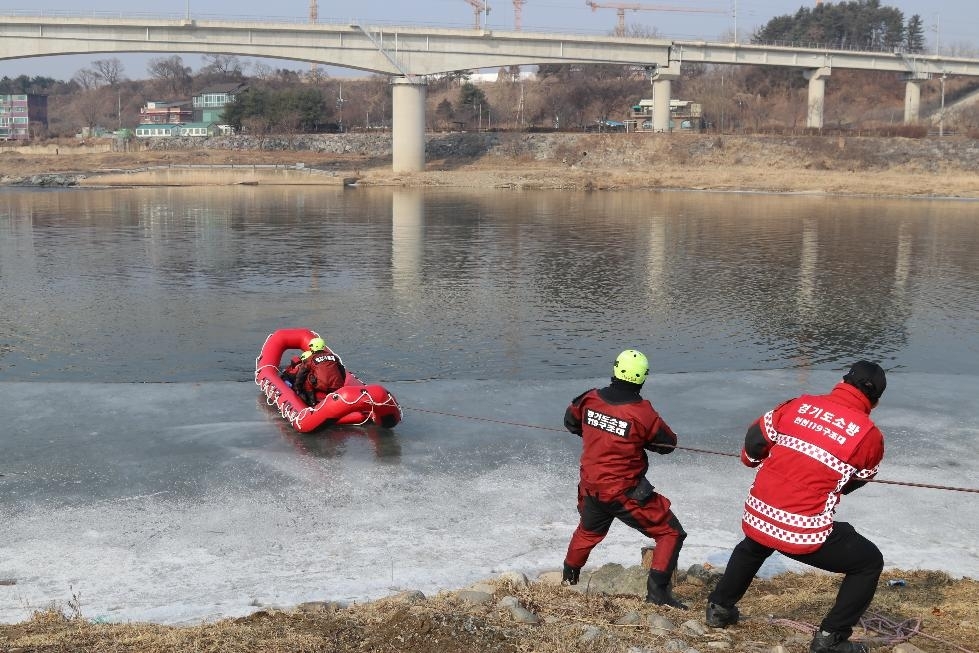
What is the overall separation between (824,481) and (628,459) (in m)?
1.36

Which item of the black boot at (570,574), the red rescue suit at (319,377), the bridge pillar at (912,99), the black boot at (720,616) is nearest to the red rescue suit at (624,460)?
the black boot at (570,574)

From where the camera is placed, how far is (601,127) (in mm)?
90562

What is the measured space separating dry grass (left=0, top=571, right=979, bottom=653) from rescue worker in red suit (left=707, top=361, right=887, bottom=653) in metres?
0.43

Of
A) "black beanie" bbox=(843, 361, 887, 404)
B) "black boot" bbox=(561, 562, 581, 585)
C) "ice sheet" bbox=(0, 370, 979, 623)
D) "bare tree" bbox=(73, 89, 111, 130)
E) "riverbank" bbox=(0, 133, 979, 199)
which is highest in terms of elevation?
"bare tree" bbox=(73, 89, 111, 130)

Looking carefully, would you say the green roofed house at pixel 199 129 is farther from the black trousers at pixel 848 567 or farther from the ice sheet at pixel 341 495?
the black trousers at pixel 848 567

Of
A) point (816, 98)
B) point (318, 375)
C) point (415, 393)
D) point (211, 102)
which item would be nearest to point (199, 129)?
point (211, 102)

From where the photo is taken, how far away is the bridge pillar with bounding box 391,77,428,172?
231 feet

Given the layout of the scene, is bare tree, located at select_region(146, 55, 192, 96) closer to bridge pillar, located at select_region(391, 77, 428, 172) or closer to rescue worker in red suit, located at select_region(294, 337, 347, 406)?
bridge pillar, located at select_region(391, 77, 428, 172)

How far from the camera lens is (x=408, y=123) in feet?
232

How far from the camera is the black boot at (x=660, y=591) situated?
241 inches

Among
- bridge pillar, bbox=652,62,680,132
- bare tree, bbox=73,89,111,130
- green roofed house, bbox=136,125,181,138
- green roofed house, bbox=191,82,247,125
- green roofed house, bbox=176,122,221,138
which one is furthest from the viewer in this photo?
bare tree, bbox=73,89,111,130

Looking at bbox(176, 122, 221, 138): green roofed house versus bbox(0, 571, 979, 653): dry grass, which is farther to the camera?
bbox(176, 122, 221, 138): green roofed house

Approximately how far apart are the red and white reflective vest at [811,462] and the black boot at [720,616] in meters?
0.57

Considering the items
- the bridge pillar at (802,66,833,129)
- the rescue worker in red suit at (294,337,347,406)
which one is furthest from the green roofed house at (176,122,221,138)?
the rescue worker in red suit at (294,337,347,406)
